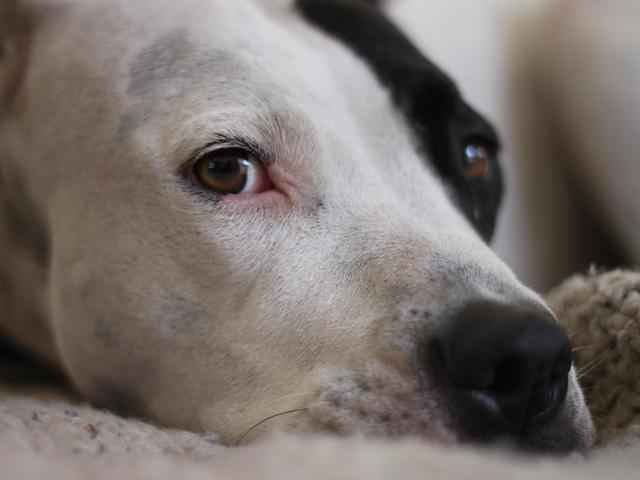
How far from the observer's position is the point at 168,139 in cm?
133

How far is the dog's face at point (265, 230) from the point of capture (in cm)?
108

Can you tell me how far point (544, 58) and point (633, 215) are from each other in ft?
2.28

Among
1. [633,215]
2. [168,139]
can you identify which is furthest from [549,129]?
[168,139]

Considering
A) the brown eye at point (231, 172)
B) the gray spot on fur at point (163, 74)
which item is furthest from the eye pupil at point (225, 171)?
the gray spot on fur at point (163, 74)

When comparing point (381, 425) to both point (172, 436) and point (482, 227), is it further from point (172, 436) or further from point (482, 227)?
point (482, 227)

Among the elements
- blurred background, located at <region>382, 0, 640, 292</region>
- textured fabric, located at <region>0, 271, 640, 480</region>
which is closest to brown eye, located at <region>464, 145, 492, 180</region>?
textured fabric, located at <region>0, 271, 640, 480</region>

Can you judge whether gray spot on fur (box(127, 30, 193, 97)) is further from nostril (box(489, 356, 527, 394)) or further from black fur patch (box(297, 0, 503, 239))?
nostril (box(489, 356, 527, 394))

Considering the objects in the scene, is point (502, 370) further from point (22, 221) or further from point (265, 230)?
point (22, 221)

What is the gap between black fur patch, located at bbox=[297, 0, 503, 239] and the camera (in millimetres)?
1537

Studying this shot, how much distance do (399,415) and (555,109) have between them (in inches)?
65.5

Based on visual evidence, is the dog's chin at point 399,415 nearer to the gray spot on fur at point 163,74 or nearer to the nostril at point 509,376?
the nostril at point 509,376

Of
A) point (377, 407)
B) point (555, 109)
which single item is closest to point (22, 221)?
point (377, 407)

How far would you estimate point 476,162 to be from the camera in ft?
5.49

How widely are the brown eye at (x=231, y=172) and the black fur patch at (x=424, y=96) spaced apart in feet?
1.09
